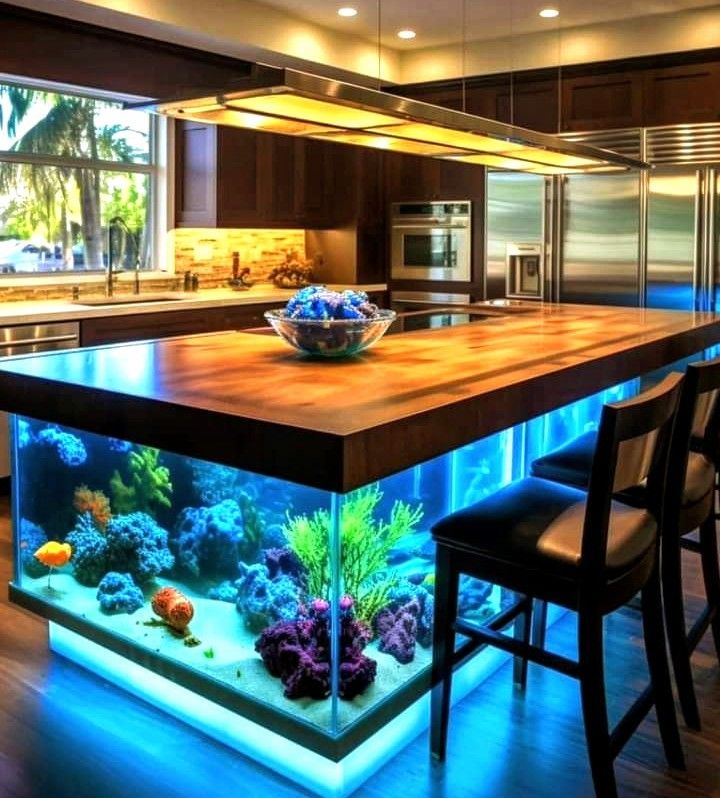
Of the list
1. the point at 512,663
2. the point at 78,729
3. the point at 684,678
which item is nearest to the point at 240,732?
the point at 78,729

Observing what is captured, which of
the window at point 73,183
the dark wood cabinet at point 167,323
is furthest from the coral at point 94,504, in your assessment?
the window at point 73,183

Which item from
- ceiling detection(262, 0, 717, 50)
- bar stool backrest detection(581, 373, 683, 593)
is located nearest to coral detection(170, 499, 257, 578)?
bar stool backrest detection(581, 373, 683, 593)

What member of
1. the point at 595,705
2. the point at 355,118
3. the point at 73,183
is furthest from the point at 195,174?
the point at 595,705

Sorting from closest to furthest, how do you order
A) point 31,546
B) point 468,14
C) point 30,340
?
point 31,546
point 30,340
point 468,14

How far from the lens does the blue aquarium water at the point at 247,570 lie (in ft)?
7.27

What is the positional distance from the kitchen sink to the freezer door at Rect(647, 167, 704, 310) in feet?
10.1

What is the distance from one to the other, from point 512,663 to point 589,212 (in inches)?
159

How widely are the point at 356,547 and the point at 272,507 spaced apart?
226 millimetres

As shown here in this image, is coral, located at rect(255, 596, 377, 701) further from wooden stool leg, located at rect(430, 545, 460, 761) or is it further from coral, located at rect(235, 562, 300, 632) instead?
wooden stool leg, located at rect(430, 545, 460, 761)

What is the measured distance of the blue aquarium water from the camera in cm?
221

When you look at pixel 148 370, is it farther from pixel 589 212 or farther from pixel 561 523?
pixel 589 212

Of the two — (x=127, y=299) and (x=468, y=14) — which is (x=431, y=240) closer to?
(x=468, y=14)

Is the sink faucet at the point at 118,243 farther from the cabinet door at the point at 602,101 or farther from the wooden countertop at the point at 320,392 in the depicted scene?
the cabinet door at the point at 602,101

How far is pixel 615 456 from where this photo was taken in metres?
2.04
